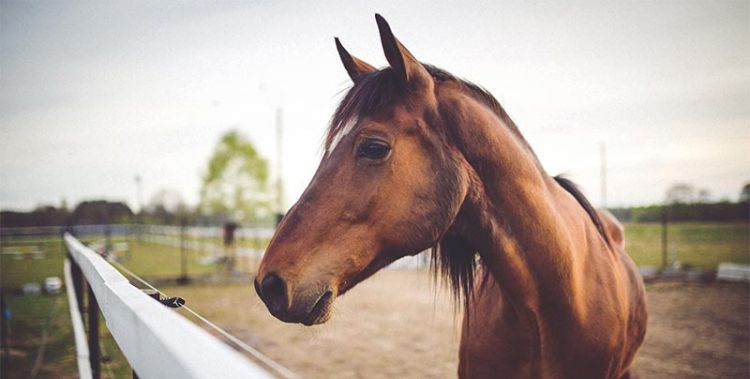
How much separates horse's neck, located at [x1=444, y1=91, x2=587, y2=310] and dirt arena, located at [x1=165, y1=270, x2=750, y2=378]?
2.19 meters

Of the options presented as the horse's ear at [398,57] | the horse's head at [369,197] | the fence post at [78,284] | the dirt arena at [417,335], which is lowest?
the dirt arena at [417,335]

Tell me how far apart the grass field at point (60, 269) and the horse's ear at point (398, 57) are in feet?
10.1

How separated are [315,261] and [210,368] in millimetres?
819

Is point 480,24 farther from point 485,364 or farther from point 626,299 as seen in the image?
point 485,364

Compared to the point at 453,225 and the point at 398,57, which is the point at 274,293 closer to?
the point at 453,225

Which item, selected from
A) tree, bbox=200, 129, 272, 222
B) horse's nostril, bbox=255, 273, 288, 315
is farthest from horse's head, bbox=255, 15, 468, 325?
tree, bbox=200, 129, 272, 222

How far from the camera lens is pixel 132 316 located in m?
0.96

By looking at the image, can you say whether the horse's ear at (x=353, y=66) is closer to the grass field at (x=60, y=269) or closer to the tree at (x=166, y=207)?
the grass field at (x=60, y=269)

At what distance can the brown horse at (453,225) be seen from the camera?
1411mm

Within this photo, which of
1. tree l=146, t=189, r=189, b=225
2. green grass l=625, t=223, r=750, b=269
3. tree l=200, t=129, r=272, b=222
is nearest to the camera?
green grass l=625, t=223, r=750, b=269

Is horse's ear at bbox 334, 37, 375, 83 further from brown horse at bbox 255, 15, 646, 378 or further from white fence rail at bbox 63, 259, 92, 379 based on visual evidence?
white fence rail at bbox 63, 259, 92, 379

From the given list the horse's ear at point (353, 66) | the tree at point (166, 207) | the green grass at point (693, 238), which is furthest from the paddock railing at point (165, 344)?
the tree at point (166, 207)

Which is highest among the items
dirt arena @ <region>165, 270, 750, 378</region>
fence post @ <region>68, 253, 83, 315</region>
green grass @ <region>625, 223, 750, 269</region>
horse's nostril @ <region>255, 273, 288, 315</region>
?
horse's nostril @ <region>255, 273, 288, 315</region>

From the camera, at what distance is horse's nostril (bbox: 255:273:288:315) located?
1.31 m
